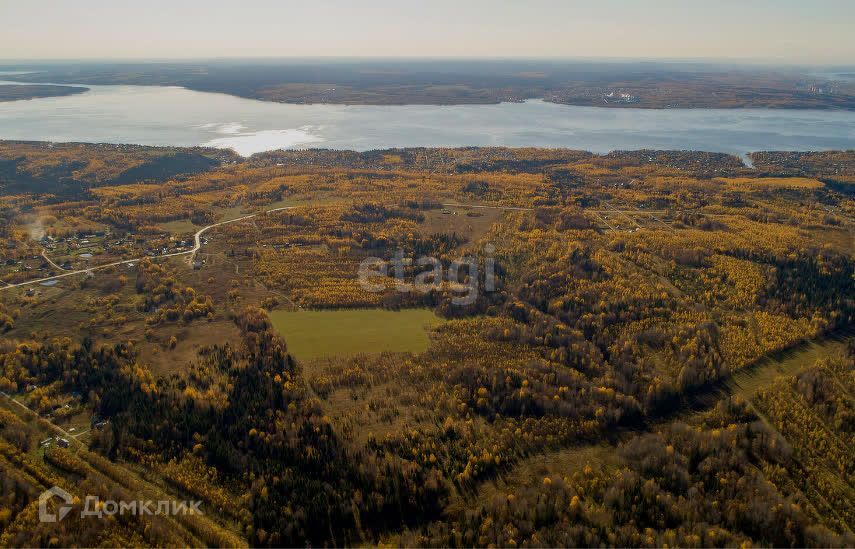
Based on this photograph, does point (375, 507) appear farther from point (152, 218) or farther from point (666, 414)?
point (152, 218)

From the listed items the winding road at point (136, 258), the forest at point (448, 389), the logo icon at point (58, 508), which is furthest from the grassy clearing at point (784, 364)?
the winding road at point (136, 258)

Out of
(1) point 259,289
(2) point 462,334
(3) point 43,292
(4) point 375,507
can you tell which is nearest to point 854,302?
(2) point 462,334

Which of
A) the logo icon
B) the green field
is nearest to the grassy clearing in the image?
the green field

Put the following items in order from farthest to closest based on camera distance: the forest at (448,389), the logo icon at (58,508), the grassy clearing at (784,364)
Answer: the grassy clearing at (784,364), the forest at (448,389), the logo icon at (58,508)

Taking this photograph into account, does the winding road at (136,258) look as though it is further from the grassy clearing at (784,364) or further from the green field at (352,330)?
the grassy clearing at (784,364)

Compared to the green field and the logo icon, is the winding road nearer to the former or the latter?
the green field

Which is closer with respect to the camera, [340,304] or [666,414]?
[666,414]

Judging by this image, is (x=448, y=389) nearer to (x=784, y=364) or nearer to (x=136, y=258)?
(x=784, y=364)
